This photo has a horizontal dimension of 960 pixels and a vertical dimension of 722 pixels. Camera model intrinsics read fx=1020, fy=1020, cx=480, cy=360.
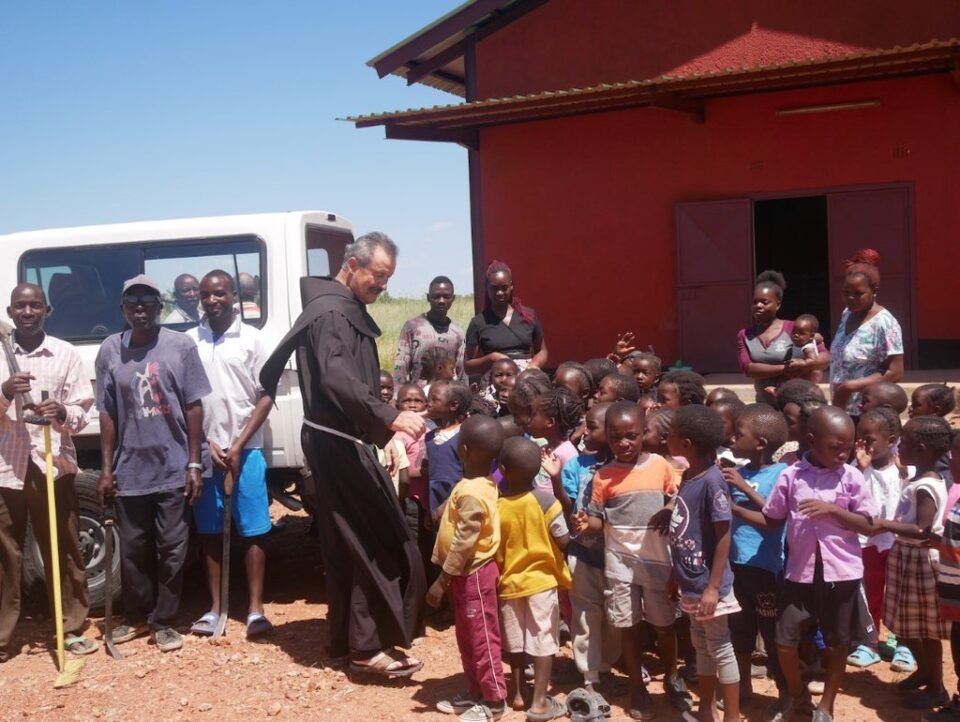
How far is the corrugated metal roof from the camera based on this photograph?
28.6 feet

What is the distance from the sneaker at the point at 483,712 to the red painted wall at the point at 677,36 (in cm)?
839

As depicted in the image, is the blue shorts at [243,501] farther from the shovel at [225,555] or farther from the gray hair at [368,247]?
the gray hair at [368,247]

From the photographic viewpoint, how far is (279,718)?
14.1 ft

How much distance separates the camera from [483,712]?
4.05 m

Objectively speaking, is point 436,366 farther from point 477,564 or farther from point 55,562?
point 55,562

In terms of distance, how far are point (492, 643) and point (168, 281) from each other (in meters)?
3.01

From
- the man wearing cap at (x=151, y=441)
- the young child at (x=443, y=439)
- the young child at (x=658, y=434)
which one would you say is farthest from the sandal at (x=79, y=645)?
the young child at (x=658, y=434)

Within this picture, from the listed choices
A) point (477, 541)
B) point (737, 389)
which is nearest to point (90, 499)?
point (477, 541)

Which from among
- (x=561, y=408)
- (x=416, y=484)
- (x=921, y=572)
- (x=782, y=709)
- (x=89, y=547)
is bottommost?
(x=782, y=709)

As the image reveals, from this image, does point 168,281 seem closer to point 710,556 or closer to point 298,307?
point 298,307

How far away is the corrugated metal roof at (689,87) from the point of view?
871 centimetres

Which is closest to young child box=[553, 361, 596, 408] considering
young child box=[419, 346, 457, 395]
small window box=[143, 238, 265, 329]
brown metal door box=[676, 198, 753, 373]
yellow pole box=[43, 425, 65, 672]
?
young child box=[419, 346, 457, 395]

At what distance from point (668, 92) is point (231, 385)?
601cm

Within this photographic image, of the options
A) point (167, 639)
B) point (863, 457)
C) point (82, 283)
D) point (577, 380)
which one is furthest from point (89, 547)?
point (863, 457)
